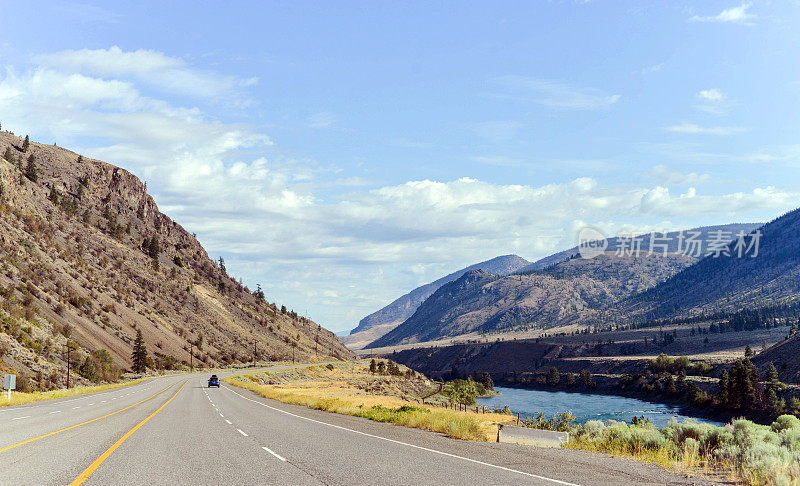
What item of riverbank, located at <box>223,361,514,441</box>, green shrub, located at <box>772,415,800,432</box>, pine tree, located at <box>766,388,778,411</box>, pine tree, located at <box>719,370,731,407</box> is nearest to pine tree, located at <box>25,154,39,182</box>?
riverbank, located at <box>223,361,514,441</box>

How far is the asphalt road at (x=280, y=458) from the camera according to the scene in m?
10.7

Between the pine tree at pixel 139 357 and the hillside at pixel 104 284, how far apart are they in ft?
5.32

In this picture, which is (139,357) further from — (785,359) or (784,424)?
(785,359)

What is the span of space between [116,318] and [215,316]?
40.2 m

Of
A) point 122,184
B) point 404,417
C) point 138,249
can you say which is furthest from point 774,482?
point 122,184

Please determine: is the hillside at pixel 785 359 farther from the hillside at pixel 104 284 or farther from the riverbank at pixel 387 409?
the hillside at pixel 104 284

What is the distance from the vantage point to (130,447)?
14.6 meters

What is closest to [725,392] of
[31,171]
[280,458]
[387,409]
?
[387,409]

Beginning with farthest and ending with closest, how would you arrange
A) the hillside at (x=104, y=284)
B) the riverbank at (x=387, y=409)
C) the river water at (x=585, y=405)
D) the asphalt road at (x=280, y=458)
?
the river water at (x=585, y=405), the hillside at (x=104, y=284), the riverbank at (x=387, y=409), the asphalt road at (x=280, y=458)

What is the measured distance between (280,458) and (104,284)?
10122cm

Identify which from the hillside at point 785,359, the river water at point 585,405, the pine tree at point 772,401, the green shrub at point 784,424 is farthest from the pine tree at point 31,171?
the hillside at point 785,359

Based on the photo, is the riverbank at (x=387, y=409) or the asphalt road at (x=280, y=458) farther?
the riverbank at (x=387, y=409)

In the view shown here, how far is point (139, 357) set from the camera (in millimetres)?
85000

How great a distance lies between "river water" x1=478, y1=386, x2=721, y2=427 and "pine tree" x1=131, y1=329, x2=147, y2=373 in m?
58.2
